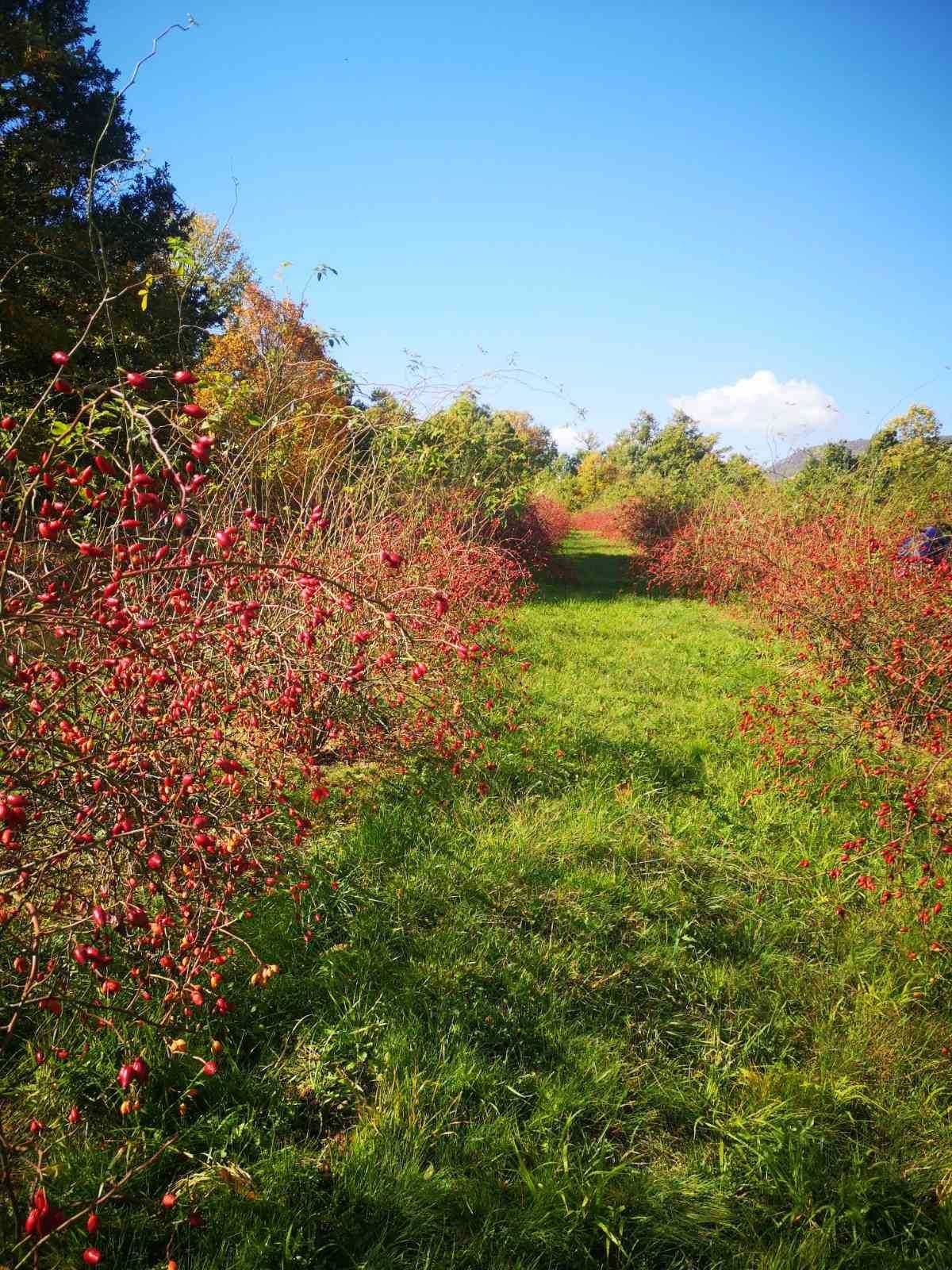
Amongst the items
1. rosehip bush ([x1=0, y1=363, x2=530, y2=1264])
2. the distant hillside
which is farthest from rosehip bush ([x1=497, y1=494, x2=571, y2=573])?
rosehip bush ([x1=0, y1=363, x2=530, y2=1264])

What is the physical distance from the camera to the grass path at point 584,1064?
155 centimetres

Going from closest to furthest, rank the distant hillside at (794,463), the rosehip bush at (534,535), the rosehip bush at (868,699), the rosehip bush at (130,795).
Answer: the rosehip bush at (130,795)
the rosehip bush at (868,699)
the distant hillside at (794,463)
the rosehip bush at (534,535)

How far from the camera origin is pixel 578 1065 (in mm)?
1969

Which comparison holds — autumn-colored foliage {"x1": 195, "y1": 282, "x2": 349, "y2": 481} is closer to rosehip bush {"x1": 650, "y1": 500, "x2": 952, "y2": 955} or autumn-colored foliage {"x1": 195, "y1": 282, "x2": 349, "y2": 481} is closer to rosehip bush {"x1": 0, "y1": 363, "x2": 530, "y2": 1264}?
rosehip bush {"x1": 0, "y1": 363, "x2": 530, "y2": 1264}

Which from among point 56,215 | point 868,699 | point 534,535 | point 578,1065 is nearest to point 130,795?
point 578,1065

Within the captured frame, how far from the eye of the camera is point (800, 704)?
4.70 metres

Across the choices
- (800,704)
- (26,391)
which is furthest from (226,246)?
(800,704)

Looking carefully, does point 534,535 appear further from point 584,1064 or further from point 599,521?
point 584,1064

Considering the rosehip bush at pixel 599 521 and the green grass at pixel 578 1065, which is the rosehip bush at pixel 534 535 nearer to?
the rosehip bush at pixel 599 521

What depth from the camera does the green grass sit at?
1.54 metres

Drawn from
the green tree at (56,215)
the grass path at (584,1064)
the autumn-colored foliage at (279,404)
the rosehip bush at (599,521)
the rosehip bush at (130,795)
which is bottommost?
the grass path at (584,1064)

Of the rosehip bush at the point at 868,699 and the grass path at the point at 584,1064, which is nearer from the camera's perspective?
the grass path at the point at 584,1064

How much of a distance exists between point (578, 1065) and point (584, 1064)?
0.02 m

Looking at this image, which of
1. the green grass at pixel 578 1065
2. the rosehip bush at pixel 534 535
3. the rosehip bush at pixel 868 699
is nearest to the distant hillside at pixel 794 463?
the rosehip bush at pixel 868 699
